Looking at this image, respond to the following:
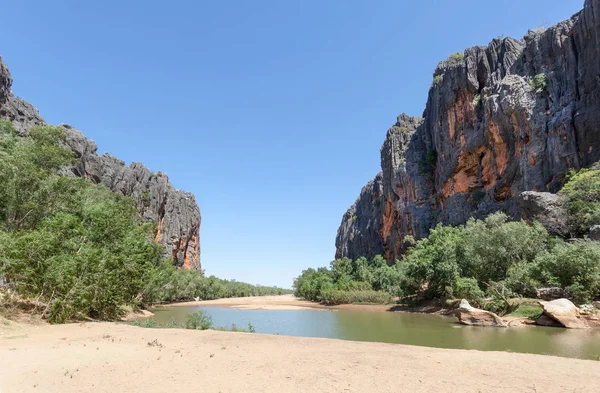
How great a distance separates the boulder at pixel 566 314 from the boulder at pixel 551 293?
3.61m

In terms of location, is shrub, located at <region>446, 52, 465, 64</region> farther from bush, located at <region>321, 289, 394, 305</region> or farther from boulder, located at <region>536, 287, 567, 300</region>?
boulder, located at <region>536, 287, 567, 300</region>

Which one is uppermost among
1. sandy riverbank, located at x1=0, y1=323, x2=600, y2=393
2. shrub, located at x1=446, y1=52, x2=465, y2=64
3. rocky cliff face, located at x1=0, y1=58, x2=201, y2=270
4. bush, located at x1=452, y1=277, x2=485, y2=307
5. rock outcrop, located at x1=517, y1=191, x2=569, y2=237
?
shrub, located at x1=446, y1=52, x2=465, y2=64

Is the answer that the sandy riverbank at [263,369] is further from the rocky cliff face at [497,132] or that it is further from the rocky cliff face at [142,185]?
the rocky cliff face at [142,185]

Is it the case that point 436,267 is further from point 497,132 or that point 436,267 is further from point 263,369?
point 263,369

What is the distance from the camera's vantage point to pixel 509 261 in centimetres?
3042

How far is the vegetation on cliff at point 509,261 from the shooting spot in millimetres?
23250

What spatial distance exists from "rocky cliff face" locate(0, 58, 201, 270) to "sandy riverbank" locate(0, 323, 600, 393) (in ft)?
167

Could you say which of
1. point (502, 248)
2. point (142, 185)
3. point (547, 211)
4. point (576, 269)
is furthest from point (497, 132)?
point (142, 185)

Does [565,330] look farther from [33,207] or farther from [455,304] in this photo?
[33,207]

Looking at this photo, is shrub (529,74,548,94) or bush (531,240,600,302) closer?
bush (531,240,600,302)

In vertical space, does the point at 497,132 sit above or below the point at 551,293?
above

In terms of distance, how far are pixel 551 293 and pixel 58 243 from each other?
108 feet

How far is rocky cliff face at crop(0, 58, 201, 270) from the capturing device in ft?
162

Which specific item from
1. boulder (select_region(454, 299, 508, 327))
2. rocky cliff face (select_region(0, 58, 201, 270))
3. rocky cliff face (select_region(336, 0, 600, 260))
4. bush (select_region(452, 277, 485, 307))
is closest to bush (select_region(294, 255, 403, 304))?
rocky cliff face (select_region(336, 0, 600, 260))
